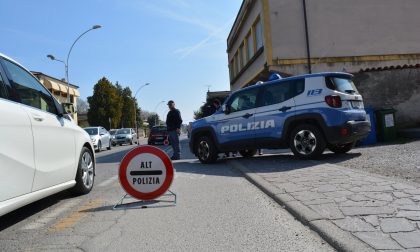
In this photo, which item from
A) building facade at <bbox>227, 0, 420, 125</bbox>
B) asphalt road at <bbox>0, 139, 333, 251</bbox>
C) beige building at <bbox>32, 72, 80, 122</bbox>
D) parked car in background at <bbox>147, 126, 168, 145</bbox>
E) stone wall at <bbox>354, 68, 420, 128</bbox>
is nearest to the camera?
asphalt road at <bbox>0, 139, 333, 251</bbox>

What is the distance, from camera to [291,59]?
20.9 m

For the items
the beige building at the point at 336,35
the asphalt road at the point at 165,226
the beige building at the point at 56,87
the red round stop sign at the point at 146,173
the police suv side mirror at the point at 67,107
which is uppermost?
the beige building at the point at 56,87

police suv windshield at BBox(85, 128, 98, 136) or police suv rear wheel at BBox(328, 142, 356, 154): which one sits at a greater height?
police suv windshield at BBox(85, 128, 98, 136)

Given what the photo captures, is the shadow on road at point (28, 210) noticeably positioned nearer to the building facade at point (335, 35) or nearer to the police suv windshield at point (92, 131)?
the building facade at point (335, 35)

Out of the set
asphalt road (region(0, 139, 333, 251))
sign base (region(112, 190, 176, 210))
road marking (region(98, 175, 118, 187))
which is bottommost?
asphalt road (region(0, 139, 333, 251))

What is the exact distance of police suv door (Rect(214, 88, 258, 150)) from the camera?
10320 millimetres

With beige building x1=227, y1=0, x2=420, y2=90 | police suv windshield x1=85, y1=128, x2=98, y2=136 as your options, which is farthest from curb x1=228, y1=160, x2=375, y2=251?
police suv windshield x1=85, y1=128, x2=98, y2=136

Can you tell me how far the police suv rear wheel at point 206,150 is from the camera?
11.1 metres

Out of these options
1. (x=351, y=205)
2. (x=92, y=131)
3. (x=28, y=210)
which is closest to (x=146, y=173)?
(x=28, y=210)

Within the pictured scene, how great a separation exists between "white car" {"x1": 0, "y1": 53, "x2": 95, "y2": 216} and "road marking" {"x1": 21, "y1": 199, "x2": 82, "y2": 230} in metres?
0.27

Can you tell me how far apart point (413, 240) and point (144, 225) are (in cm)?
269

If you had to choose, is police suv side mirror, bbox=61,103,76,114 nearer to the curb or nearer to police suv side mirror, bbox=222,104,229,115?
the curb

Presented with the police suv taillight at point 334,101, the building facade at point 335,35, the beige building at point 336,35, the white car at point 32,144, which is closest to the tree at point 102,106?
the beige building at point 336,35

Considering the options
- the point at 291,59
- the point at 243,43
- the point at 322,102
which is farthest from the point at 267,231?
the point at 243,43
